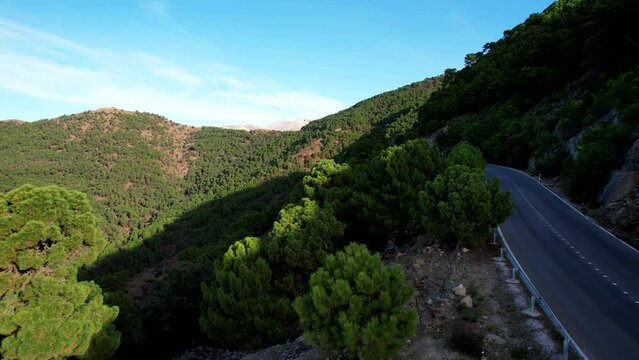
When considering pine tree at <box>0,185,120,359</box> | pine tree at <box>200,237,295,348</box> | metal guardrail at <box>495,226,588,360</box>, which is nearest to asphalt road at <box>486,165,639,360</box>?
metal guardrail at <box>495,226,588,360</box>

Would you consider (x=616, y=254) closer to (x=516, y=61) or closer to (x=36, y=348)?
(x=36, y=348)

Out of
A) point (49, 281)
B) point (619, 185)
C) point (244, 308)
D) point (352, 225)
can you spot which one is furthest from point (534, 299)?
point (49, 281)

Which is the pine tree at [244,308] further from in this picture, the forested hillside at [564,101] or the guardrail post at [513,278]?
the forested hillside at [564,101]

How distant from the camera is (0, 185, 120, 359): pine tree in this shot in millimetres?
15141

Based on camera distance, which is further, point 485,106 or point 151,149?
point 151,149

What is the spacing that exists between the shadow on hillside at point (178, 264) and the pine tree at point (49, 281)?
780cm

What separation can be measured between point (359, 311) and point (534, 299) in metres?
7.65

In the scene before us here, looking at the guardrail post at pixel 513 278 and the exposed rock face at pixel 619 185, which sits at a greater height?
the exposed rock face at pixel 619 185

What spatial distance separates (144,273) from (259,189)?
133ft

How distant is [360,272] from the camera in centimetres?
1231

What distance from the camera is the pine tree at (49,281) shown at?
49.7 feet

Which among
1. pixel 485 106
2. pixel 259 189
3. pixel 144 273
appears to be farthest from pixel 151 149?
pixel 485 106

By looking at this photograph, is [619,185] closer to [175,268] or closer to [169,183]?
[175,268]

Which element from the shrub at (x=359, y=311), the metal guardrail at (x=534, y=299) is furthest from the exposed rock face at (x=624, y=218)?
the shrub at (x=359, y=311)
